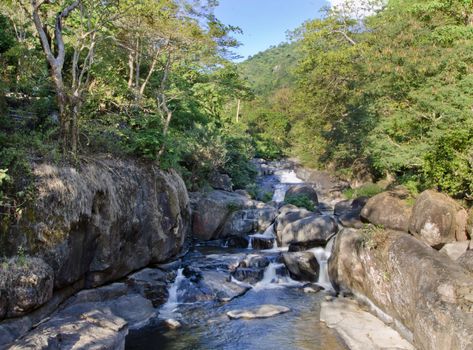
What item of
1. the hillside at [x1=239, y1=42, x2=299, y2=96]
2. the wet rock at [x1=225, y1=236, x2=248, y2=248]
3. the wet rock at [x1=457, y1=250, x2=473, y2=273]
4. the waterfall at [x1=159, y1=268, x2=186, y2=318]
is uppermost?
the hillside at [x1=239, y1=42, x2=299, y2=96]

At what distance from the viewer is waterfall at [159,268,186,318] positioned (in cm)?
1114

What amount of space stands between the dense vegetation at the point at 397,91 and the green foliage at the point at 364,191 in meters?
1.32

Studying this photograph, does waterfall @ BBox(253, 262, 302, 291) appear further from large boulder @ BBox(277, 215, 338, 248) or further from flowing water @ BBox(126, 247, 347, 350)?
large boulder @ BBox(277, 215, 338, 248)

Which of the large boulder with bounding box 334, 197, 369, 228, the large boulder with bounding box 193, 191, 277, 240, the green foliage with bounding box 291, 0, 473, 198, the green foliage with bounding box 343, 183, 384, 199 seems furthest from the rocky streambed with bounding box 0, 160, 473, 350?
the green foliage with bounding box 343, 183, 384, 199

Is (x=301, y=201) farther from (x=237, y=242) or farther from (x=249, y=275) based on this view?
(x=249, y=275)

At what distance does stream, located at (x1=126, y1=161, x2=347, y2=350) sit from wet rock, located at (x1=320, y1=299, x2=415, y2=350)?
0.24 meters

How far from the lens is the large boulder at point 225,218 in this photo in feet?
60.2

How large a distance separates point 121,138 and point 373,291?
28.1ft

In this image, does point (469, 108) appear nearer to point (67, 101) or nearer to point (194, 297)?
point (194, 297)

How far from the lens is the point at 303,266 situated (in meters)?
13.6

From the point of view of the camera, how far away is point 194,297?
1205cm

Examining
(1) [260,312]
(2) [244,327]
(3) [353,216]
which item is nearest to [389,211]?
(3) [353,216]

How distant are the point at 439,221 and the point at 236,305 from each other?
6.78 m

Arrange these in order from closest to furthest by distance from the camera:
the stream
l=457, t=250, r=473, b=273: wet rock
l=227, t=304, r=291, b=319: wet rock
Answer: l=457, t=250, r=473, b=273: wet rock → the stream → l=227, t=304, r=291, b=319: wet rock
